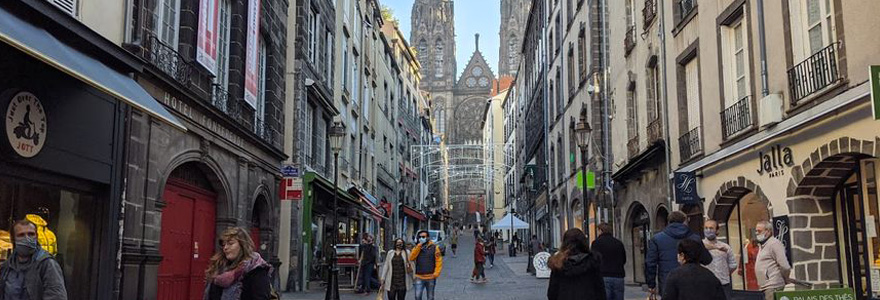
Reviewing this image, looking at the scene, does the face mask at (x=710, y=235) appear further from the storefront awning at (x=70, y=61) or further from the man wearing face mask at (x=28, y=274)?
the man wearing face mask at (x=28, y=274)

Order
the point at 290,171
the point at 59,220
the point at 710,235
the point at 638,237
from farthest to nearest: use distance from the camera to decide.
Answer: the point at 638,237 < the point at 290,171 < the point at 710,235 < the point at 59,220

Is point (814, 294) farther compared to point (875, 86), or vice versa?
point (814, 294)

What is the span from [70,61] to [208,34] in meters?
5.92

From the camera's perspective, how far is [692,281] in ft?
18.1

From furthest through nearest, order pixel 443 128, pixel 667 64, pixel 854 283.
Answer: pixel 443 128 → pixel 667 64 → pixel 854 283

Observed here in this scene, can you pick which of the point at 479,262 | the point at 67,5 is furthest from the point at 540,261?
the point at 67,5

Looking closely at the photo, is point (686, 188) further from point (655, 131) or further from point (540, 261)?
point (540, 261)

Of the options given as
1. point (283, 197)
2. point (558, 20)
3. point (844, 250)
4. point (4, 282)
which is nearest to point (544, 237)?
point (558, 20)

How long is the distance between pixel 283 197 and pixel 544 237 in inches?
1067

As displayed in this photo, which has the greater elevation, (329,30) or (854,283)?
(329,30)

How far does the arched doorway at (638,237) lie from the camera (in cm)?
1967

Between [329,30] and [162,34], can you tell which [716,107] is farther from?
[329,30]

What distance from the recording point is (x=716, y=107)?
13852 mm

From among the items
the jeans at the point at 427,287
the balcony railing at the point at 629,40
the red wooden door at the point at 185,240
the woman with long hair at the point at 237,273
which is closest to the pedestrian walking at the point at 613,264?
the jeans at the point at 427,287
